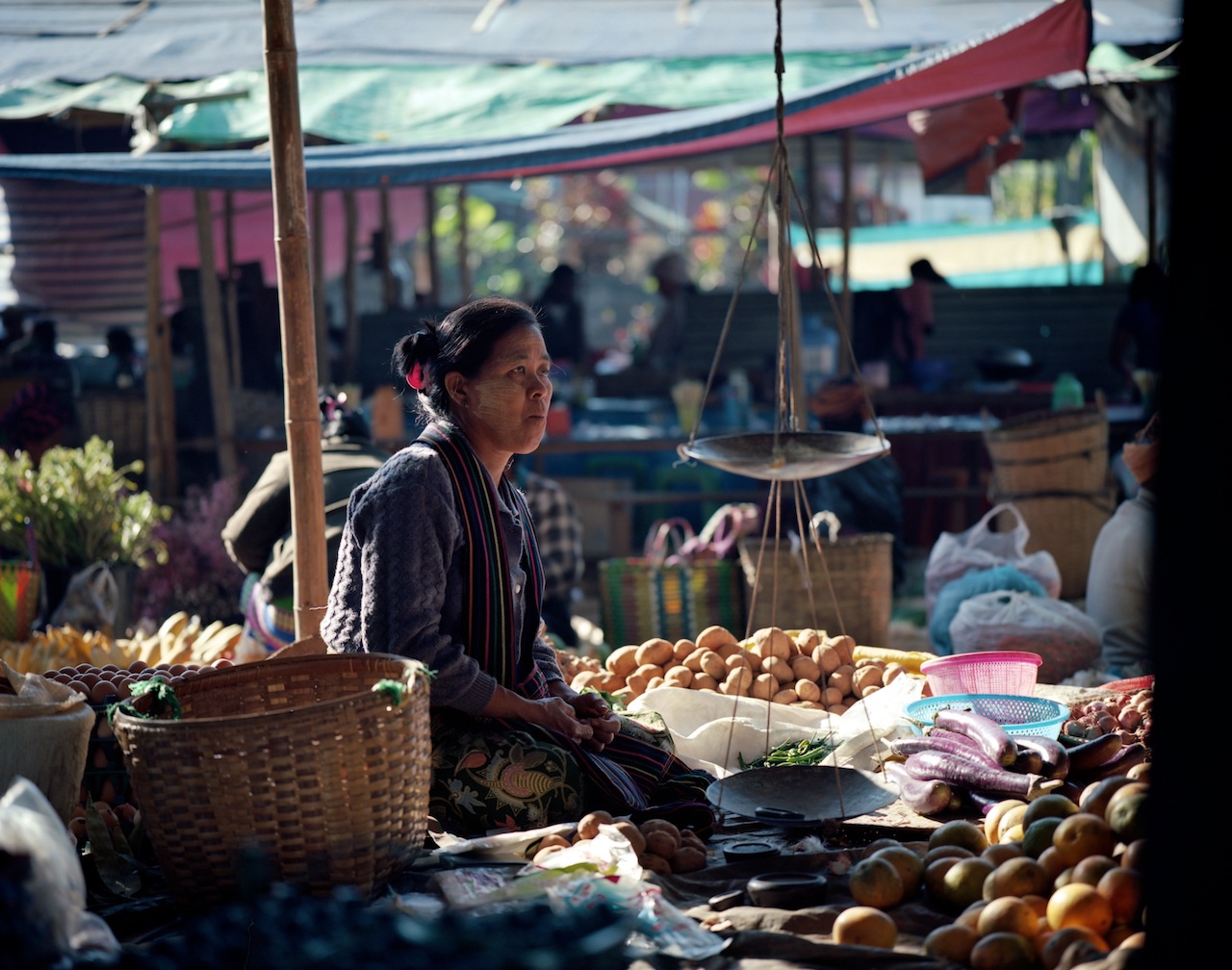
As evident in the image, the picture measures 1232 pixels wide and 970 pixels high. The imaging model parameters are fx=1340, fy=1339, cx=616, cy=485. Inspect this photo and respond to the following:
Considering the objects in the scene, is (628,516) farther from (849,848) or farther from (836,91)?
(849,848)

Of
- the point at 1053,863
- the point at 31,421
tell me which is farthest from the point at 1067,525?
the point at 31,421

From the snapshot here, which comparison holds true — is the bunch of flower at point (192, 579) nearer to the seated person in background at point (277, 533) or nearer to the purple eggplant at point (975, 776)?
the seated person in background at point (277, 533)

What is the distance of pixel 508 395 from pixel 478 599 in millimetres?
440

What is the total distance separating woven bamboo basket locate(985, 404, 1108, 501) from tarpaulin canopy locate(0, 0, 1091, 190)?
1.55 metres

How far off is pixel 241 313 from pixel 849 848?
7446mm

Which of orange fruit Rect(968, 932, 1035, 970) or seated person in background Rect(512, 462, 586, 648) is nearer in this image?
orange fruit Rect(968, 932, 1035, 970)

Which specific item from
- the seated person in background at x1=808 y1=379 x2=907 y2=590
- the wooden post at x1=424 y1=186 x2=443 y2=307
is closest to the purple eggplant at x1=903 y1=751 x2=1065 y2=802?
the seated person in background at x1=808 y1=379 x2=907 y2=590

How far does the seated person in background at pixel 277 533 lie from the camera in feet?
13.2

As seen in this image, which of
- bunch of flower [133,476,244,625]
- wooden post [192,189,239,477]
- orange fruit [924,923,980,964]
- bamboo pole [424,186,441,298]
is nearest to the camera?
orange fruit [924,923,980,964]

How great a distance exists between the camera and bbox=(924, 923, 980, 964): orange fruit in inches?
82.0

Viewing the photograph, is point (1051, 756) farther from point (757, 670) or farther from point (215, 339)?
point (215, 339)

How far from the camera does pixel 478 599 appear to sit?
2816 mm

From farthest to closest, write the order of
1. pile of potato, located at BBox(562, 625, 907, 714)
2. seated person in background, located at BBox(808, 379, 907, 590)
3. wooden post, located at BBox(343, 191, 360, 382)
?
1. wooden post, located at BBox(343, 191, 360, 382)
2. seated person in background, located at BBox(808, 379, 907, 590)
3. pile of potato, located at BBox(562, 625, 907, 714)

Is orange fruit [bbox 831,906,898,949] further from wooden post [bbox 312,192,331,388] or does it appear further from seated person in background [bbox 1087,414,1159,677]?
wooden post [bbox 312,192,331,388]
